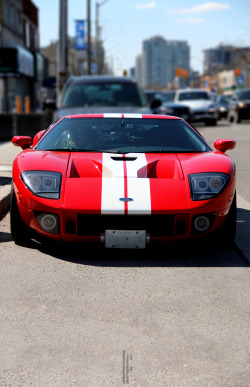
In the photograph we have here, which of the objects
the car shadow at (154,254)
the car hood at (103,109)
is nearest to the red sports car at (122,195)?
the car shadow at (154,254)

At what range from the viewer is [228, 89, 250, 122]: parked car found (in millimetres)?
29453

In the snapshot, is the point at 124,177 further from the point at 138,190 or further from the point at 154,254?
the point at 154,254

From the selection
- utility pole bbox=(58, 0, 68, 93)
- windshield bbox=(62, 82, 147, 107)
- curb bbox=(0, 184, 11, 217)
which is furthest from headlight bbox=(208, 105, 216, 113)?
curb bbox=(0, 184, 11, 217)

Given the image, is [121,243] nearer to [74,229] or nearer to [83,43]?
[74,229]

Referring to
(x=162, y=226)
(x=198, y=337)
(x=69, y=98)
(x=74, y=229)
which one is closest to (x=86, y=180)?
(x=74, y=229)

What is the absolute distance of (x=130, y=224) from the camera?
→ 4.84 metres

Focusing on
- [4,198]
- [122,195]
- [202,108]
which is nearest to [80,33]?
[202,108]

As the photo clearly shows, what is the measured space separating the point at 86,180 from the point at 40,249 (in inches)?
31.4

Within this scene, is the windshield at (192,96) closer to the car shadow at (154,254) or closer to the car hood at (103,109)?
the car hood at (103,109)

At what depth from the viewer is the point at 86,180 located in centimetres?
505

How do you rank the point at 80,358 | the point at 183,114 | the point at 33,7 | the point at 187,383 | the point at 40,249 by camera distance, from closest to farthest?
the point at 187,383 → the point at 80,358 → the point at 40,249 → the point at 183,114 → the point at 33,7

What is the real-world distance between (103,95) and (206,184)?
755 centimetres

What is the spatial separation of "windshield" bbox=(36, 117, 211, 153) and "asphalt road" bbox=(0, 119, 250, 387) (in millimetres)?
1028

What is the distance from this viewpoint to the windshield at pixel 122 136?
580cm
